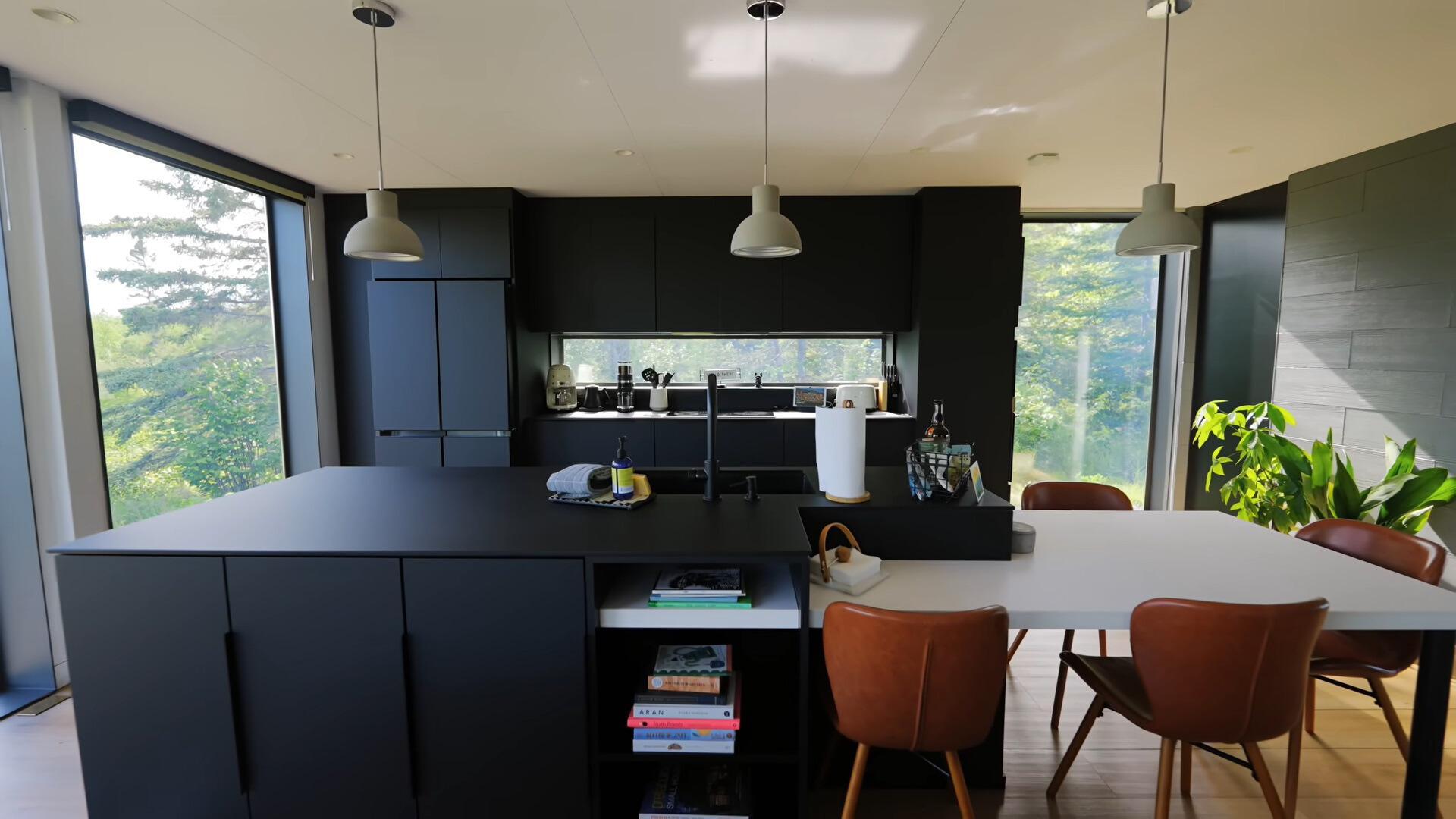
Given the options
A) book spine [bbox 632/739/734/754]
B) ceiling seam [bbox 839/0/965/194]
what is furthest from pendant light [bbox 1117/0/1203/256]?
book spine [bbox 632/739/734/754]

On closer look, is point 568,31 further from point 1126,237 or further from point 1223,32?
point 1223,32

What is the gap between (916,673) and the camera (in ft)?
4.34

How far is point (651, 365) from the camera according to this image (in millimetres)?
4703

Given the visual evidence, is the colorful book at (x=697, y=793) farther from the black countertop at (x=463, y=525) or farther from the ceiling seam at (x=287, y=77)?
the ceiling seam at (x=287, y=77)

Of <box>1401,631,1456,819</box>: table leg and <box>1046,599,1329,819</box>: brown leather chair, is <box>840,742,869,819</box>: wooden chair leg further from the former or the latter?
<box>1401,631,1456,819</box>: table leg

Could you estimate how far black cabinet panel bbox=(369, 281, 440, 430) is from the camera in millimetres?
4023

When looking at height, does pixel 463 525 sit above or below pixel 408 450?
above

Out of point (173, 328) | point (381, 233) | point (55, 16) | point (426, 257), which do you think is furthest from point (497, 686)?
point (426, 257)

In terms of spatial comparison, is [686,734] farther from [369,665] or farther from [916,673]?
[369,665]

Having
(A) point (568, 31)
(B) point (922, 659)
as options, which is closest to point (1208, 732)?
(B) point (922, 659)

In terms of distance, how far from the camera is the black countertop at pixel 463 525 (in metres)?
1.50

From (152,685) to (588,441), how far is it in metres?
2.84

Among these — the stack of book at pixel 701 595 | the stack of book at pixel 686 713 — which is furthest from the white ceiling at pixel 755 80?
the stack of book at pixel 686 713

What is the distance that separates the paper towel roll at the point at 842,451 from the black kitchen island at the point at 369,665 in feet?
1.09
